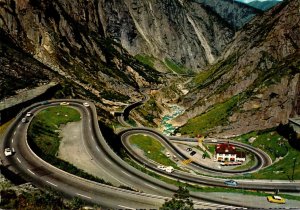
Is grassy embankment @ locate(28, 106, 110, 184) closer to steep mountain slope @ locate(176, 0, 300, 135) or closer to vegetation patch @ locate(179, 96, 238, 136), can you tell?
vegetation patch @ locate(179, 96, 238, 136)

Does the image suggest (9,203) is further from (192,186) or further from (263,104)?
(263,104)

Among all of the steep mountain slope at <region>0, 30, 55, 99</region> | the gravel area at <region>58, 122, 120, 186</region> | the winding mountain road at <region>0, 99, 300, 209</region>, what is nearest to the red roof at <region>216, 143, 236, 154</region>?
the winding mountain road at <region>0, 99, 300, 209</region>

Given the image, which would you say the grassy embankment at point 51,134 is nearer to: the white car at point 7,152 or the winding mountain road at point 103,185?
the winding mountain road at point 103,185

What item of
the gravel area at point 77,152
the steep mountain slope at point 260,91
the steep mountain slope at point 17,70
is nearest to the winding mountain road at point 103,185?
the gravel area at point 77,152

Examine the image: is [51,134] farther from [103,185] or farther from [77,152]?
[103,185]

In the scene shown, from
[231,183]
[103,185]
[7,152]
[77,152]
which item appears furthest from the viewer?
[231,183]

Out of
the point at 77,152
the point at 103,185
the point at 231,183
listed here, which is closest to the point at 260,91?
the point at 231,183

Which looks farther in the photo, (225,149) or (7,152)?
(225,149)
